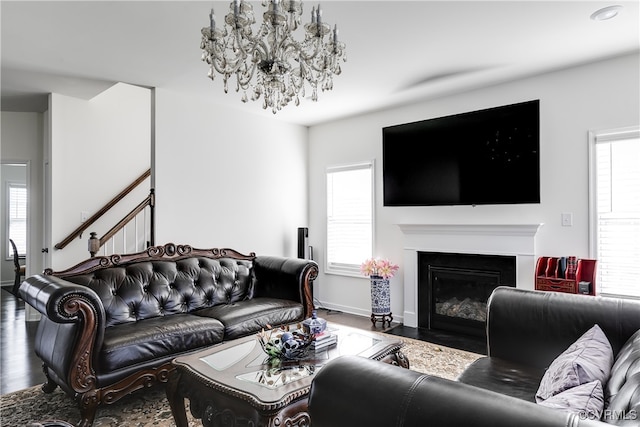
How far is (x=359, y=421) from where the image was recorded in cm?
95

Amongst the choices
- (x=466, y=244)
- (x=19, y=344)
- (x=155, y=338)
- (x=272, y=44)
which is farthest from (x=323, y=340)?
(x=19, y=344)

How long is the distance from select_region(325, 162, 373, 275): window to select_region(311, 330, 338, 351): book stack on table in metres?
2.69

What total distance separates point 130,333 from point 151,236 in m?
1.58

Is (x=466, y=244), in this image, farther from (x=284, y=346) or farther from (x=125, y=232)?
(x=125, y=232)

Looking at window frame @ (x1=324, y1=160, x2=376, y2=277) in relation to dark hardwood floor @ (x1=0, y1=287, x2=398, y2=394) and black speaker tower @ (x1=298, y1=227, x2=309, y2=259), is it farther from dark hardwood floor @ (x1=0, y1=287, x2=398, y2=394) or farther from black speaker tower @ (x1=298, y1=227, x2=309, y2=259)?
dark hardwood floor @ (x1=0, y1=287, x2=398, y2=394)

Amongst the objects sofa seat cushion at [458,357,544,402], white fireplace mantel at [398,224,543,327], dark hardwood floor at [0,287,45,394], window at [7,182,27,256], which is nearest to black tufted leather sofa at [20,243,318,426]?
dark hardwood floor at [0,287,45,394]

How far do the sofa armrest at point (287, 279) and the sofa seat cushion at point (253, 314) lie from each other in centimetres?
10

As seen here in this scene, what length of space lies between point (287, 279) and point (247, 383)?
1.99 meters

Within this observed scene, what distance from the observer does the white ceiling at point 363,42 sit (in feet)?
8.24

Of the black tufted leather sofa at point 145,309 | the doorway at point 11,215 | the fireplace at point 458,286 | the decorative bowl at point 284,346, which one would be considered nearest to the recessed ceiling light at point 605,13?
the fireplace at point 458,286

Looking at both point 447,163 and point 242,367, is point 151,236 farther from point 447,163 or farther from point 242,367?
point 447,163

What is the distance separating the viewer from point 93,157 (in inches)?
182

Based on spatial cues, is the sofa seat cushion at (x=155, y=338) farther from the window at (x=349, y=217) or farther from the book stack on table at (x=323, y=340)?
the window at (x=349, y=217)

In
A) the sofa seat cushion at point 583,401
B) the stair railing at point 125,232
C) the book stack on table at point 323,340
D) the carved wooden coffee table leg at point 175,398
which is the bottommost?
the carved wooden coffee table leg at point 175,398
